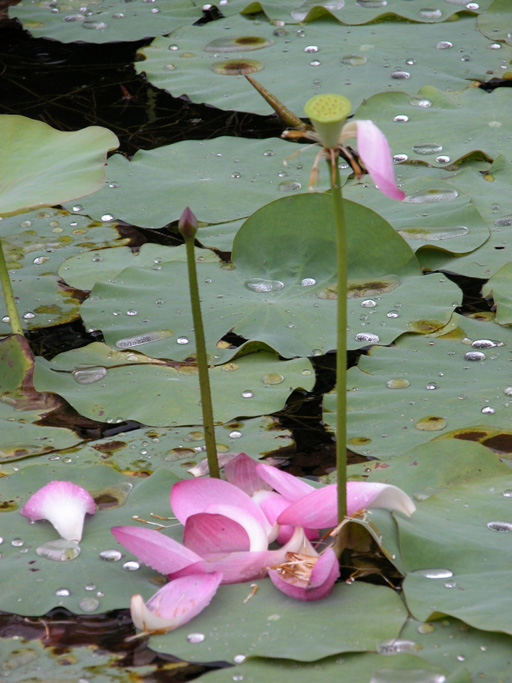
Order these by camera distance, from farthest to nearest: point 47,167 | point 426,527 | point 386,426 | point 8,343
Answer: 1. point 47,167
2. point 8,343
3. point 386,426
4. point 426,527

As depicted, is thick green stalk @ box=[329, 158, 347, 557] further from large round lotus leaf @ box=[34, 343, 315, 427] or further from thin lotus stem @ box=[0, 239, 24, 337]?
thin lotus stem @ box=[0, 239, 24, 337]

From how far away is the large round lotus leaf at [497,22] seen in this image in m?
2.83

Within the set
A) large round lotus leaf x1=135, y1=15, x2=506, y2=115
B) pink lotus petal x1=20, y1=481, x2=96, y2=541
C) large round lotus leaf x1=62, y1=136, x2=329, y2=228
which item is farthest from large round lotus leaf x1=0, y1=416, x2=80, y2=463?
large round lotus leaf x1=135, y1=15, x2=506, y2=115

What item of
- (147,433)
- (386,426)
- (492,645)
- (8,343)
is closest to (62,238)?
(8,343)

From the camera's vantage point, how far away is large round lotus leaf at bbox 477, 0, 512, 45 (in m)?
2.83

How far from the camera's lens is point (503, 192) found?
2.00 metres

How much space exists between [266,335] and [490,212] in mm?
692

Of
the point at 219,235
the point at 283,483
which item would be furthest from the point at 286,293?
the point at 283,483

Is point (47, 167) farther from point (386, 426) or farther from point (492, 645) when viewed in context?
point (492, 645)

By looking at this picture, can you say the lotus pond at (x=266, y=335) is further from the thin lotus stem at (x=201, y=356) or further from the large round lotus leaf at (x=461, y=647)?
the thin lotus stem at (x=201, y=356)

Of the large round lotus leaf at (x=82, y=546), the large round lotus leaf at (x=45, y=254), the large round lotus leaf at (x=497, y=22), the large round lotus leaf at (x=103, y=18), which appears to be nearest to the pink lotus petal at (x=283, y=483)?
the large round lotus leaf at (x=82, y=546)

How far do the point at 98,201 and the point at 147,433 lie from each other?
916 millimetres

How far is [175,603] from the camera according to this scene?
98cm

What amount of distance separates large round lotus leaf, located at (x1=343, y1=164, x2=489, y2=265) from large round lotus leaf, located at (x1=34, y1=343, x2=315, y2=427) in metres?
0.52
